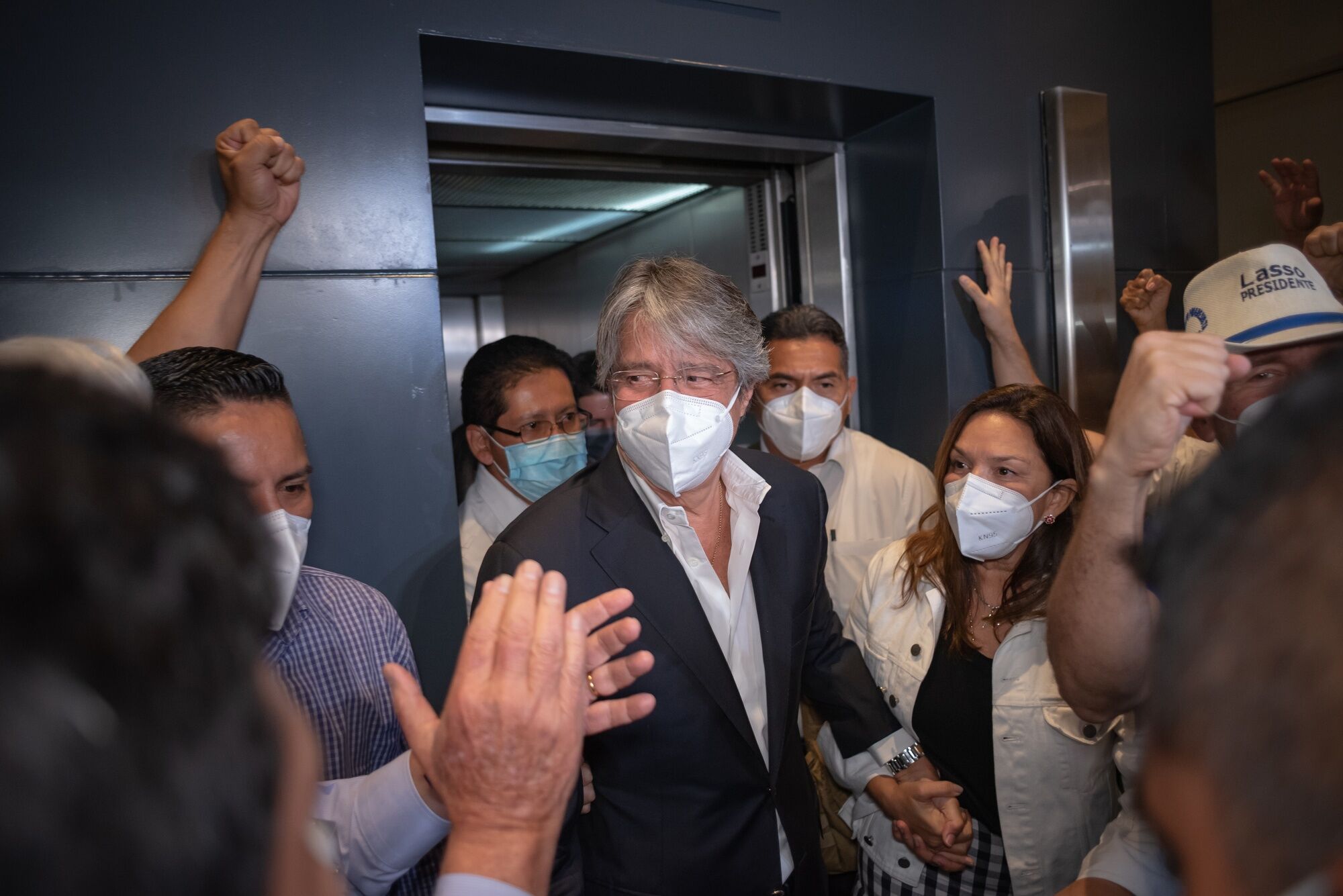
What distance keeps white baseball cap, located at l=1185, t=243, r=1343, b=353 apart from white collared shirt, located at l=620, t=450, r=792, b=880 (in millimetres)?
1073

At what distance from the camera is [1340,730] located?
0.49 m

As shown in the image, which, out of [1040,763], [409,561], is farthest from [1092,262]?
[409,561]

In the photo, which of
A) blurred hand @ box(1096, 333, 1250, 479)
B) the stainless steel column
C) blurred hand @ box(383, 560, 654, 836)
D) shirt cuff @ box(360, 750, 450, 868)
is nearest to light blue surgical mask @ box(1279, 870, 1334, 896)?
blurred hand @ box(383, 560, 654, 836)

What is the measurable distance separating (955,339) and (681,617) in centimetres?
198

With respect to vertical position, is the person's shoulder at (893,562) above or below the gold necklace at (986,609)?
above

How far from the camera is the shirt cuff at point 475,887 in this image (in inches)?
35.7

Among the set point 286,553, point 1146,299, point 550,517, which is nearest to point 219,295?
point 286,553

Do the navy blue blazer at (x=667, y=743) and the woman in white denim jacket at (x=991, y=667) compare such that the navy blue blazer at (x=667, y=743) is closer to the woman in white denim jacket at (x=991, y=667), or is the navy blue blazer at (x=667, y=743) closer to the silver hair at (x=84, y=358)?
the woman in white denim jacket at (x=991, y=667)

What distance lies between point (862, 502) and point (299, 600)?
2115 mm

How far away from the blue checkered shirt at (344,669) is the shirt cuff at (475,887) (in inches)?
26.4

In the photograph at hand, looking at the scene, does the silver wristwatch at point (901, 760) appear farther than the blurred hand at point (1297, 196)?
No

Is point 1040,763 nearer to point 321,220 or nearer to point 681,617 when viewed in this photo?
point 681,617

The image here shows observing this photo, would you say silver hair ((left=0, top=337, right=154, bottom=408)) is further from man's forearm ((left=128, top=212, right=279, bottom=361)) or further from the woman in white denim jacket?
the woman in white denim jacket

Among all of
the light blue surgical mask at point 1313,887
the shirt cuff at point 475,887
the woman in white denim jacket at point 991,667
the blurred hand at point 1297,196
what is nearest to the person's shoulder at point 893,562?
the woman in white denim jacket at point 991,667
